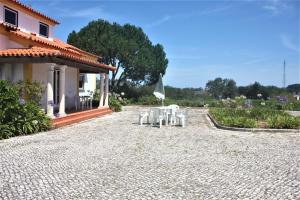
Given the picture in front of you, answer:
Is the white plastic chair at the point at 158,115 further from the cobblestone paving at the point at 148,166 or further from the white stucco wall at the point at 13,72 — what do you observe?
the white stucco wall at the point at 13,72

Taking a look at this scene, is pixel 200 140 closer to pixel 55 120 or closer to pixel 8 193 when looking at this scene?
pixel 55 120

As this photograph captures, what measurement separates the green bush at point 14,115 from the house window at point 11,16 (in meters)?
6.60

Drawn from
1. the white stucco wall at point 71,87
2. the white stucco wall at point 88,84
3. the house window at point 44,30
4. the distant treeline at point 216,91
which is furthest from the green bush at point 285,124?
the distant treeline at point 216,91

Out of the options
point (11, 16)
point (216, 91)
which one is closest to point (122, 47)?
point (11, 16)

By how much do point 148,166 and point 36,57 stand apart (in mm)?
8386

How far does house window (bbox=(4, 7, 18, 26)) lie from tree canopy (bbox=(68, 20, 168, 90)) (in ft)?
54.7

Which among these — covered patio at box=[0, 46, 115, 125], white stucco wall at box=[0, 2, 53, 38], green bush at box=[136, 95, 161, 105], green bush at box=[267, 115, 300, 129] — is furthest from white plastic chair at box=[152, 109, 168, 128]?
green bush at box=[136, 95, 161, 105]

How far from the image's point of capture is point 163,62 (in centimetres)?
4109

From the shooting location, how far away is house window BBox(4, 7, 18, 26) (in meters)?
18.3

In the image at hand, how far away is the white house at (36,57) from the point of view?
593 inches

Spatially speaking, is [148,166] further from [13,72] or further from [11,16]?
[11,16]

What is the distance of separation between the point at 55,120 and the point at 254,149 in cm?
804

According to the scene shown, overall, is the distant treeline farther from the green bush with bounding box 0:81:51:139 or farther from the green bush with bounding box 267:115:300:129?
the green bush with bounding box 0:81:51:139

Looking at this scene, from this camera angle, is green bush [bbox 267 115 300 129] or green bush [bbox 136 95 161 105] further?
green bush [bbox 136 95 161 105]
